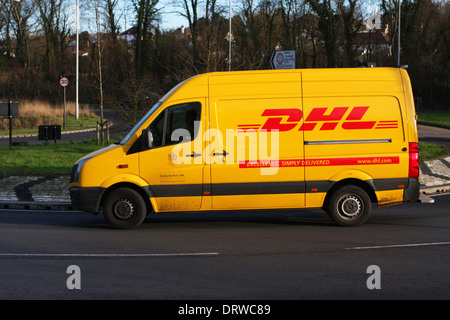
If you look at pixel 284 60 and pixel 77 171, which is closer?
pixel 77 171

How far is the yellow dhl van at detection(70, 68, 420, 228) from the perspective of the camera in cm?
1031

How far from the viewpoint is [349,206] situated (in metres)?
10.4

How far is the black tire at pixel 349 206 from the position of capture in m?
10.4

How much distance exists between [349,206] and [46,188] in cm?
772

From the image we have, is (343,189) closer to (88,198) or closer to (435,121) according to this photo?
(88,198)

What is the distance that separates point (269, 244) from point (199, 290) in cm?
273

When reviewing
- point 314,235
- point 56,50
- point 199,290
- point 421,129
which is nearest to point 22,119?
point 421,129

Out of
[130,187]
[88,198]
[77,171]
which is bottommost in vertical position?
[88,198]

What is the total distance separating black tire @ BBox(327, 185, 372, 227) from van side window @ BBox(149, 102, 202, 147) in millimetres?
2573

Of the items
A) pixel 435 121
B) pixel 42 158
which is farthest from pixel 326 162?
pixel 435 121

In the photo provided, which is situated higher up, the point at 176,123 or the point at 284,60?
the point at 284,60

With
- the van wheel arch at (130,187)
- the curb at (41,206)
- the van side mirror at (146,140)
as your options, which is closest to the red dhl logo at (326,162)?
the van side mirror at (146,140)

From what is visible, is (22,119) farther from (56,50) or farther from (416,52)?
(416,52)

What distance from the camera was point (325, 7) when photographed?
56625 millimetres
